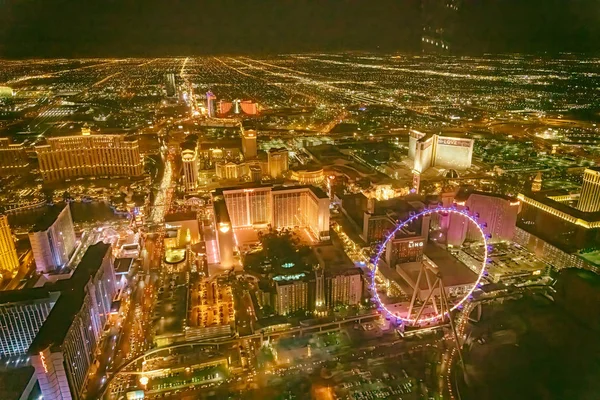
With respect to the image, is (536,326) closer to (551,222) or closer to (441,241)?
(441,241)

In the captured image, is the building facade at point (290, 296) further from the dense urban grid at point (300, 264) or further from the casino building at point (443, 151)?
the casino building at point (443, 151)

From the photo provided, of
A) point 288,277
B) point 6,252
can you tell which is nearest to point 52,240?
point 6,252

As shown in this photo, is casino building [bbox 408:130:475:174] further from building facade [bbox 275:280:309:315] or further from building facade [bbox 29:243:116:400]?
building facade [bbox 29:243:116:400]

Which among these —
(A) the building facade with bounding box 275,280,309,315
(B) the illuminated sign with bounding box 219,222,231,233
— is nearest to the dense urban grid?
(A) the building facade with bounding box 275,280,309,315

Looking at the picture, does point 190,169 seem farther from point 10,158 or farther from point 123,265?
point 10,158

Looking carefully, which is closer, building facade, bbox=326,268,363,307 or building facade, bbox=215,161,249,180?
building facade, bbox=326,268,363,307

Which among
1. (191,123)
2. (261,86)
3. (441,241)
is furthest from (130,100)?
(441,241)
